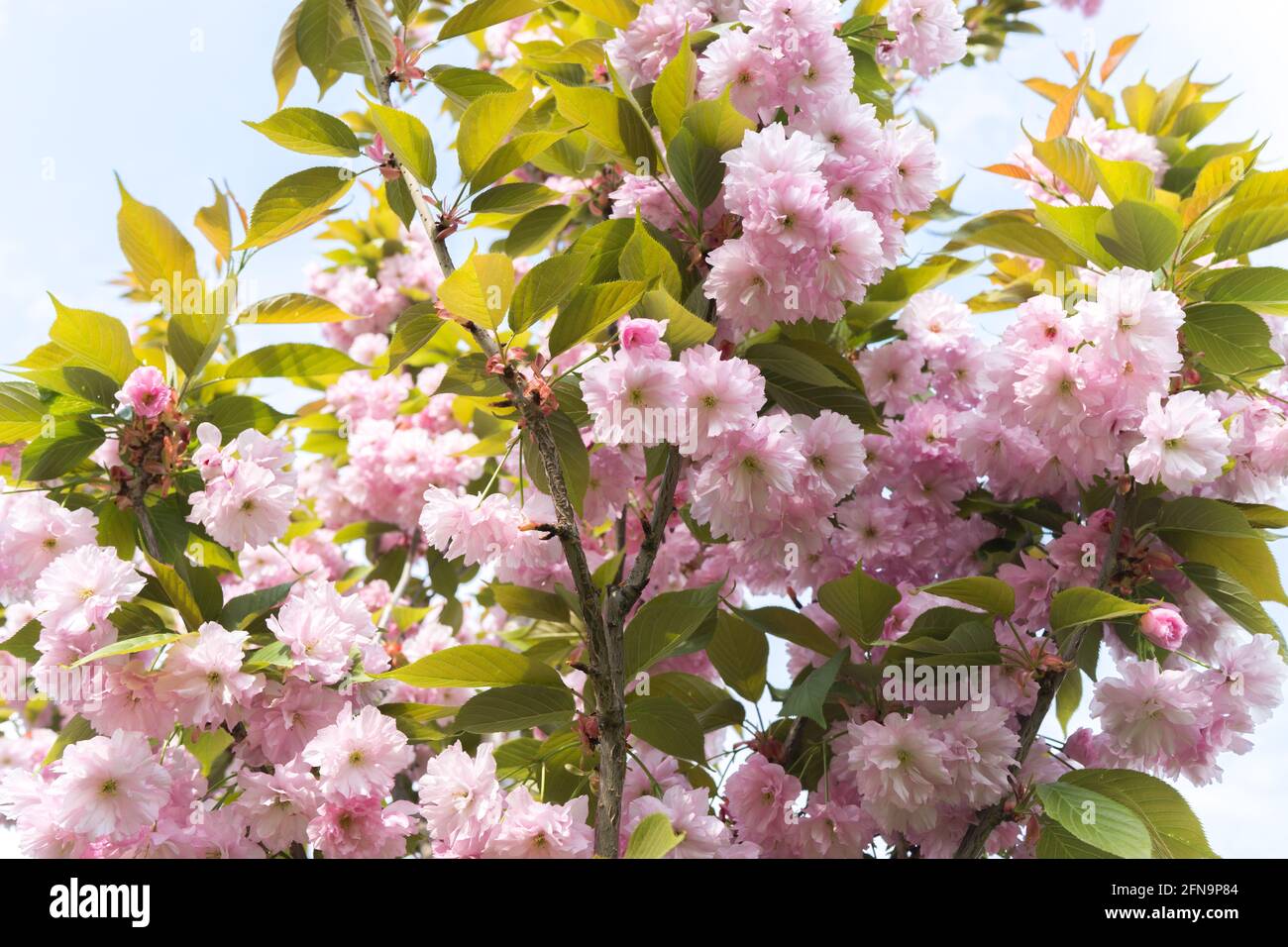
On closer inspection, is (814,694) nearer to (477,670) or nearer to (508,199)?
(477,670)

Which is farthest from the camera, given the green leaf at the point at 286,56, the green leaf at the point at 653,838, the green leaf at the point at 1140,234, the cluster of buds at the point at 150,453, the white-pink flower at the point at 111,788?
the green leaf at the point at 286,56

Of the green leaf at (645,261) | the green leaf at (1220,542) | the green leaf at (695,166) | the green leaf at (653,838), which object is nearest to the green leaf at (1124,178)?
the green leaf at (1220,542)

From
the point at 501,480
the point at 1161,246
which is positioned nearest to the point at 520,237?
the point at 501,480

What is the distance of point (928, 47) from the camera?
1.71 metres

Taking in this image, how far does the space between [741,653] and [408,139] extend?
3.04 ft

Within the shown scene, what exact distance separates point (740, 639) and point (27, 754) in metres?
3.11

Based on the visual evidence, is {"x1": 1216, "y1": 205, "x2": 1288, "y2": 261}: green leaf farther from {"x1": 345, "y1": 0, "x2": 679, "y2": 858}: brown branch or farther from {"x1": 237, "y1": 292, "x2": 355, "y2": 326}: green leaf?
{"x1": 237, "y1": 292, "x2": 355, "y2": 326}: green leaf

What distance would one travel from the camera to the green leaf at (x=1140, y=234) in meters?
1.50

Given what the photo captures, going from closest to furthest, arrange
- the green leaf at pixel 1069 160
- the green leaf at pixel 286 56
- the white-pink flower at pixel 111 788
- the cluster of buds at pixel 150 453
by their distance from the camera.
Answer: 1. the white-pink flower at pixel 111 788
2. the cluster of buds at pixel 150 453
3. the green leaf at pixel 1069 160
4. the green leaf at pixel 286 56

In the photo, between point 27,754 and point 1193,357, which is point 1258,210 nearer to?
point 1193,357

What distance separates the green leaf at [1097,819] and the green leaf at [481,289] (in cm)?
95

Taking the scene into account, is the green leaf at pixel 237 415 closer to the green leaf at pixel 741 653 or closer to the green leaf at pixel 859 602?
the green leaf at pixel 741 653

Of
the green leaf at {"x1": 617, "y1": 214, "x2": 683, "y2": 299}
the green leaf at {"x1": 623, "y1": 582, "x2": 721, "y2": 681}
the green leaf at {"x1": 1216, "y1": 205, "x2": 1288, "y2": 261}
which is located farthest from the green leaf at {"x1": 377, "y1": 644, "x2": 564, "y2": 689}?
the green leaf at {"x1": 1216, "y1": 205, "x2": 1288, "y2": 261}

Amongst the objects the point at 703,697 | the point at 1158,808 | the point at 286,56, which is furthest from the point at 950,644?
the point at 286,56
